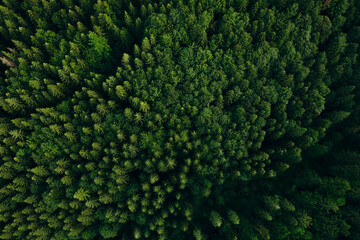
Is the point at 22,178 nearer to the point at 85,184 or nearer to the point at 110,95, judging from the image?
the point at 85,184

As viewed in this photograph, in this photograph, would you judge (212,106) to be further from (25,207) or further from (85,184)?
(25,207)

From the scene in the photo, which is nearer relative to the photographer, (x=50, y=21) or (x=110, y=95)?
(x=110, y=95)

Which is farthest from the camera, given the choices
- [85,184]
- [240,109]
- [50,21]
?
[50,21]

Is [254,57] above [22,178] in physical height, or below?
above

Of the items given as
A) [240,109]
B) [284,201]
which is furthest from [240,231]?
[240,109]

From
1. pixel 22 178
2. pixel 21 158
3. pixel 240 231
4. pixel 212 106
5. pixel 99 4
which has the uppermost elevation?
pixel 99 4

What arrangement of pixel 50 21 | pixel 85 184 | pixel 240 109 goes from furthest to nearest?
pixel 50 21 → pixel 240 109 → pixel 85 184
